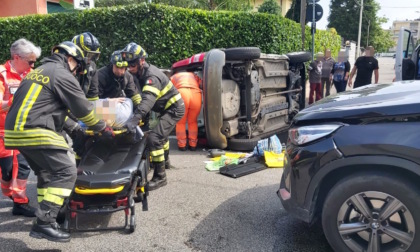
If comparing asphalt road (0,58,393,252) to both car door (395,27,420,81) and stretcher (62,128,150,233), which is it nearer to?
stretcher (62,128,150,233)

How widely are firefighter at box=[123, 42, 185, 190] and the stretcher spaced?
37cm

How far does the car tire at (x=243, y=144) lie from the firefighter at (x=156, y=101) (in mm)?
1450

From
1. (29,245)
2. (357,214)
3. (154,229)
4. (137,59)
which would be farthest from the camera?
(137,59)

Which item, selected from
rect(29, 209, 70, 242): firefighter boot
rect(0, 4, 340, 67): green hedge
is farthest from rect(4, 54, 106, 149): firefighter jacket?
rect(0, 4, 340, 67): green hedge

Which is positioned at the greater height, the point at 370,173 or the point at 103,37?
the point at 103,37

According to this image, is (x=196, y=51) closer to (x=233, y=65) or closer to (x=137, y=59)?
(x=233, y=65)

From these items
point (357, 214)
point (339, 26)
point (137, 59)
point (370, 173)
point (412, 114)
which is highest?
point (339, 26)

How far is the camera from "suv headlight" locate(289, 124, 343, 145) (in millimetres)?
2695

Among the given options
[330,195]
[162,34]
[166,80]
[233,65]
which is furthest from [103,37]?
[330,195]

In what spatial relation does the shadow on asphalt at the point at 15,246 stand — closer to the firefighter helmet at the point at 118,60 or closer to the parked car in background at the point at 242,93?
the firefighter helmet at the point at 118,60

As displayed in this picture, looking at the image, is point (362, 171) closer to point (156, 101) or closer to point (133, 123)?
point (133, 123)

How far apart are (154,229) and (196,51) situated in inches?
248

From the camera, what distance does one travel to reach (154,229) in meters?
3.47

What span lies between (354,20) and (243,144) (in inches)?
2157
